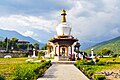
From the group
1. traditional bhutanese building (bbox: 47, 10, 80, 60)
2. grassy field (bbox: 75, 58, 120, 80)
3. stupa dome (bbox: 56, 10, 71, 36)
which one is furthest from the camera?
stupa dome (bbox: 56, 10, 71, 36)

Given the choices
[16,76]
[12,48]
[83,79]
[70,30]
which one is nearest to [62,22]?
[70,30]

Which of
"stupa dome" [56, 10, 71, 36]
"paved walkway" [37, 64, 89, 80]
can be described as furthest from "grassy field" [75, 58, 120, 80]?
"stupa dome" [56, 10, 71, 36]

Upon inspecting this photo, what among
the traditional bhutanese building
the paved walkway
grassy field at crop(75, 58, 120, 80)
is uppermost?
the traditional bhutanese building

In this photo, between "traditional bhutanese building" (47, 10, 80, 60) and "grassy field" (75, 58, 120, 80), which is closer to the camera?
"grassy field" (75, 58, 120, 80)

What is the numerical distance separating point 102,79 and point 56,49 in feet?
145


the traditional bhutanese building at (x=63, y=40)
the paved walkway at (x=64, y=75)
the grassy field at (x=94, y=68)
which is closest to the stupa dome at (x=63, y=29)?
the traditional bhutanese building at (x=63, y=40)

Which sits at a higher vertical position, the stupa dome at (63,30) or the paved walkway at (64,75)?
the stupa dome at (63,30)

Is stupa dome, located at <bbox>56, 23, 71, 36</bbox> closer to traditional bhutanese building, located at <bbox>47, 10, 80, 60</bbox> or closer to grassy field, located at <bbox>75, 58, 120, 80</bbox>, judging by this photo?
traditional bhutanese building, located at <bbox>47, 10, 80, 60</bbox>

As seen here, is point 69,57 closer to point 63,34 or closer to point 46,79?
point 63,34

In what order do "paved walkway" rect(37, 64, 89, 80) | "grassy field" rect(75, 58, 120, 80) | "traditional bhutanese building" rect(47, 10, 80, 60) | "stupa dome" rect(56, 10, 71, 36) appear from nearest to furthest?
1. "paved walkway" rect(37, 64, 89, 80)
2. "grassy field" rect(75, 58, 120, 80)
3. "traditional bhutanese building" rect(47, 10, 80, 60)
4. "stupa dome" rect(56, 10, 71, 36)

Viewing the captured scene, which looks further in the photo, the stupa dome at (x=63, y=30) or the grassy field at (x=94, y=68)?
the stupa dome at (x=63, y=30)

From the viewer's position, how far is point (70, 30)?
6291 centimetres

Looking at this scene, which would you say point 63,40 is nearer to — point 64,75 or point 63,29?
point 63,29

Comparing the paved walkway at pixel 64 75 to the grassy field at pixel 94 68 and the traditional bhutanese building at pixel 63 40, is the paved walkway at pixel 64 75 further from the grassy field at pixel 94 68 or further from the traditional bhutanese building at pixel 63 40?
the traditional bhutanese building at pixel 63 40
